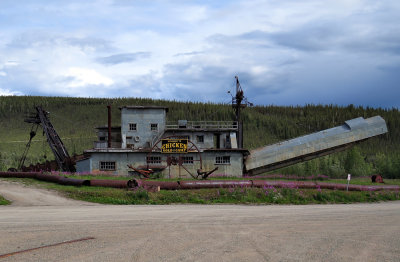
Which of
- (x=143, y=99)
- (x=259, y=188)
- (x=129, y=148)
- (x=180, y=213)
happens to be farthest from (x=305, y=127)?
(x=180, y=213)

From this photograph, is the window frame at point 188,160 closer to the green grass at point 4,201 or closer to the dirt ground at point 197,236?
the green grass at point 4,201

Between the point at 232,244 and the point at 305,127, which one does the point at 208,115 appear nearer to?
the point at 305,127

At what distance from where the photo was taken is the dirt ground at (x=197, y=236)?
38.0 ft

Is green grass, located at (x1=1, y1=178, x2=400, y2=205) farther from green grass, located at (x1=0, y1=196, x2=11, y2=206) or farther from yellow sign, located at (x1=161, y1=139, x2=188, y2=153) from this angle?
yellow sign, located at (x1=161, y1=139, x2=188, y2=153)

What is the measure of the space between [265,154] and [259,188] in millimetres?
15789

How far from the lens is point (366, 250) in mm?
12586

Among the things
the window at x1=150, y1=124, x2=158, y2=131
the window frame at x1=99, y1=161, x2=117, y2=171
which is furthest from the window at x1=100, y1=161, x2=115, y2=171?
the window at x1=150, y1=124, x2=158, y2=131

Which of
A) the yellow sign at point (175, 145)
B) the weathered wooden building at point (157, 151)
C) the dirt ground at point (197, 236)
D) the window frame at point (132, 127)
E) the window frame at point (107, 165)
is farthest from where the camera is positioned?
the window frame at point (132, 127)

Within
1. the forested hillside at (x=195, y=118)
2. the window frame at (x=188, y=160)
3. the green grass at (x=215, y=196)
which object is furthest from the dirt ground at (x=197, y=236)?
the forested hillside at (x=195, y=118)

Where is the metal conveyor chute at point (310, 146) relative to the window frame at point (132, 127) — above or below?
below

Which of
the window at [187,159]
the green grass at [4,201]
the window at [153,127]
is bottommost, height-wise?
the green grass at [4,201]

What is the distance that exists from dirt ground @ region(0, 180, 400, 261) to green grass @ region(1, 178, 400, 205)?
6362 millimetres

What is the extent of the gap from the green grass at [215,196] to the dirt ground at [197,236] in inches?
250

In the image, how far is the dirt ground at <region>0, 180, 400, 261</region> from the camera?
456 inches
